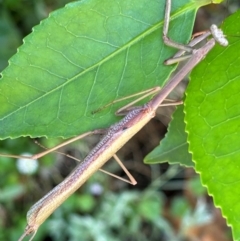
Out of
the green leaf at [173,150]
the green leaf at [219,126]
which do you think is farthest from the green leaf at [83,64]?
the green leaf at [173,150]

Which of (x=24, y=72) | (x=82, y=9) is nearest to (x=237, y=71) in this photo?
(x=82, y=9)

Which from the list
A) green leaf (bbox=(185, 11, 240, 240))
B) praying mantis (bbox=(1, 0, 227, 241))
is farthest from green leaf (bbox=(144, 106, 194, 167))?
green leaf (bbox=(185, 11, 240, 240))

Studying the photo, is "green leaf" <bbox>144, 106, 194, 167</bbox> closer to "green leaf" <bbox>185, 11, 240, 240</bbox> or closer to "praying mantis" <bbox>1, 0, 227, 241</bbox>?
"praying mantis" <bbox>1, 0, 227, 241</bbox>

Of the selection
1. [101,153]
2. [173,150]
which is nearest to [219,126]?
[173,150]

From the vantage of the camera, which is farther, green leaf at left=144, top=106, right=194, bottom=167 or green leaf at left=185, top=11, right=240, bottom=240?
green leaf at left=144, top=106, right=194, bottom=167

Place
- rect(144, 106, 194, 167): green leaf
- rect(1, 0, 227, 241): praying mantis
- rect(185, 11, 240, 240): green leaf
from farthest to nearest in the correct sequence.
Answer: rect(144, 106, 194, 167): green leaf, rect(1, 0, 227, 241): praying mantis, rect(185, 11, 240, 240): green leaf

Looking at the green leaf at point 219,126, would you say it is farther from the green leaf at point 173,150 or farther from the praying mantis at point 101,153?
the green leaf at point 173,150

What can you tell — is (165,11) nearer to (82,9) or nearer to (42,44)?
(82,9)
